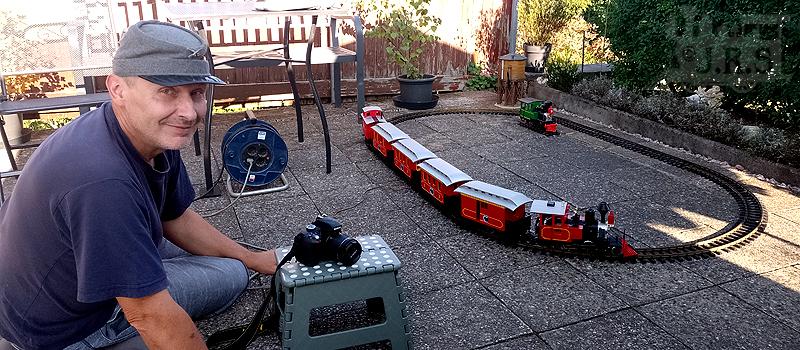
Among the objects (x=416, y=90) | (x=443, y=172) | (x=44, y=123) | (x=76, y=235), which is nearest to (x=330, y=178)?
(x=443, y=172)

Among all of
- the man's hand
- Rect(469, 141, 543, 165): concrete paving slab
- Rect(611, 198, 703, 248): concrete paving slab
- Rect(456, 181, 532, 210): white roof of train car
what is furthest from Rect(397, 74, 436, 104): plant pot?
the man's hand

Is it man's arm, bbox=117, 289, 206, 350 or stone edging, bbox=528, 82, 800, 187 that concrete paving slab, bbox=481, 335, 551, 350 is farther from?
stone edging, bbox=528, 82, 800, 187

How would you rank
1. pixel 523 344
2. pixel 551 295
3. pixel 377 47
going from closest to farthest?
pixel 523 344 < pixel 551 295 < pixel 377 47

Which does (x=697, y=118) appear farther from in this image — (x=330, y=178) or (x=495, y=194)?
(x=330, y=178)

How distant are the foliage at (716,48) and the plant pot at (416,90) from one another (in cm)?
257

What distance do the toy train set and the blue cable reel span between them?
1.17 m

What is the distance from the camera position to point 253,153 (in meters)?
5.25

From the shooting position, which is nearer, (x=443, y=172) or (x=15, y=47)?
(x=443, y=172)

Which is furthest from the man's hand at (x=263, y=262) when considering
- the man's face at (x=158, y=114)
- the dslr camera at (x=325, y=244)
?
the man's face at (x=158, y=114)

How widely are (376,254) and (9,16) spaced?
418 cm

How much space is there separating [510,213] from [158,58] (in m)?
2.78

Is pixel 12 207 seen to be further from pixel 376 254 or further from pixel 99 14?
pixel 99 14

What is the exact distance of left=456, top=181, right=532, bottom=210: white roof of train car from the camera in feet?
13.7

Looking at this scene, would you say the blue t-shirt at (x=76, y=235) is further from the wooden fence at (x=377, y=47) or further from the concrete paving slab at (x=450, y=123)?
the wooden fence at (x=377, y=47)
